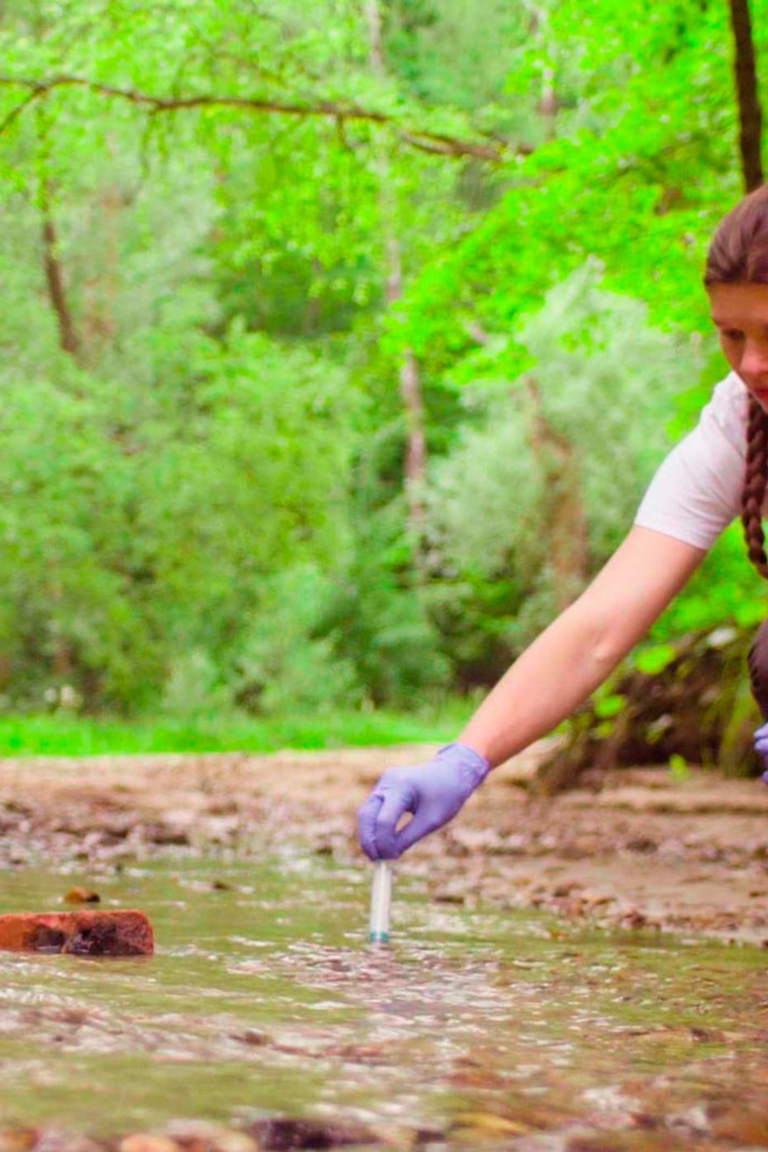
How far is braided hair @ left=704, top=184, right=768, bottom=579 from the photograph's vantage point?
2516mm

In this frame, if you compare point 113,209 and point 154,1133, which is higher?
point 113,209

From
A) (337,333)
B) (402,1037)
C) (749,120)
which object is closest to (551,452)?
(337,333)

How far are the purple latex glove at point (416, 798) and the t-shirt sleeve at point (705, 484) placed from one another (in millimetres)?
528

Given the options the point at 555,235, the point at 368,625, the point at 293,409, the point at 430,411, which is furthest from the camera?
the point at 430,411

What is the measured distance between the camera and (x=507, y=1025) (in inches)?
85.5

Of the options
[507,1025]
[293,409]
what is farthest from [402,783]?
[293,409]

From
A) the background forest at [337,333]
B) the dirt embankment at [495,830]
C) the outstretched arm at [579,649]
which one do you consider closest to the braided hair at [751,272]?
the outstretched arm at [579,649]

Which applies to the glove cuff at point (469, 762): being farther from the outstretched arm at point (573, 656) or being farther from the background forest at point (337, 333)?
the background forest at point (337, 333)

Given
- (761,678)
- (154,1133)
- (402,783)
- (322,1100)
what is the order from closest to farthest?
(154,1133) → (322,1100) → (402,783) → (761,678)

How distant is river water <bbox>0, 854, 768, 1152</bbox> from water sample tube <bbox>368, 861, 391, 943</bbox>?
5 cm

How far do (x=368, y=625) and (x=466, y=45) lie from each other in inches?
386

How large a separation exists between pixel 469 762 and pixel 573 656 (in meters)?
0.26

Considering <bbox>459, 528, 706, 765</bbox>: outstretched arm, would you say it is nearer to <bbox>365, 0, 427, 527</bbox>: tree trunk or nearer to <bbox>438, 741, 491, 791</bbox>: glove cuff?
<bbox>438, 741, 491, 791</bbox>: glove cuff

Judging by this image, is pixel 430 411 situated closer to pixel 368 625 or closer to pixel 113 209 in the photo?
pixel 368 625
